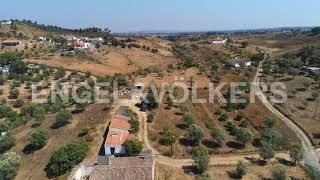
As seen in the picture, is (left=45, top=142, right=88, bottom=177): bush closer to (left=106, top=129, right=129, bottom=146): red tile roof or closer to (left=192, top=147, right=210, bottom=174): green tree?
(left=106, top=129, right=129, bottom=146): red tile roof

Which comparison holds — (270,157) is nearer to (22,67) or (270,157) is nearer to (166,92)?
(166,92)

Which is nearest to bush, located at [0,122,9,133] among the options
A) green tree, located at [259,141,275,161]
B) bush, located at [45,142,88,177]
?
bush, located at [45,142,88,177]

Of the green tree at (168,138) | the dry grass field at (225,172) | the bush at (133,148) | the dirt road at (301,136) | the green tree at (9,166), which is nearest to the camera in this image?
the dry grass field at (225,172)

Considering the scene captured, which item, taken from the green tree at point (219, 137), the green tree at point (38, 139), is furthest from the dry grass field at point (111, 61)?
the green tree at point (219, 137)

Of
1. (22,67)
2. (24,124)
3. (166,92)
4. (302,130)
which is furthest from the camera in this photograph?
(22,67)

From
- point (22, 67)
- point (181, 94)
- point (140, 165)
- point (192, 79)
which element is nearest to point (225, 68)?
point (192, 79)

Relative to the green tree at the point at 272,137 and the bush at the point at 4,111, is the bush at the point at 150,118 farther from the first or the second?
the bush at the point at 4,111
